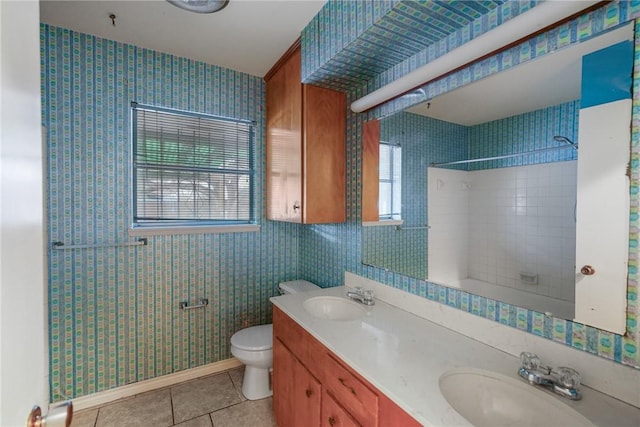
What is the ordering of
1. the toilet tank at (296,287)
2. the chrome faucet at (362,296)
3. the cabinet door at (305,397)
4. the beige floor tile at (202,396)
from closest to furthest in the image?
the cabinet door at (305,397)
the chrome faucet at (362,296)
the beige floor tile at (202,396)
the toilet tank at (296,287)

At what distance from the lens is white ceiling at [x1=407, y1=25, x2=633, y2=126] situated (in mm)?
960

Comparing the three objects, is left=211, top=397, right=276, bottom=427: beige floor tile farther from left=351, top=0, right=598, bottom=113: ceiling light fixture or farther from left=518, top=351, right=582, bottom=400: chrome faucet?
left=351, top=0, right=598, bottom=113: ceiling light fixture

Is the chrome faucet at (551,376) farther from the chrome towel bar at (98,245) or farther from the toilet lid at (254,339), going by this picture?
the chrome towel bar at (98,245)

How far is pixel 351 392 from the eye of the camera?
1077 mm

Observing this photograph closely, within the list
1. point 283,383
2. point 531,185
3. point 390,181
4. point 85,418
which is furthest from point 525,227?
point 85,418

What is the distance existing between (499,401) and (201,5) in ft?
7.11

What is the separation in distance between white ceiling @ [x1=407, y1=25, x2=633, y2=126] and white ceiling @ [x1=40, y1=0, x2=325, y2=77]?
3.06 feet

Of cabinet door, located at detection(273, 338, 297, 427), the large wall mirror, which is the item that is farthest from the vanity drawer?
the large wall mirror

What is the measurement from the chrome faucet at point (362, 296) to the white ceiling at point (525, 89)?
101 centimetres

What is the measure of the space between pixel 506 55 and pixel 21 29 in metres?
1.42

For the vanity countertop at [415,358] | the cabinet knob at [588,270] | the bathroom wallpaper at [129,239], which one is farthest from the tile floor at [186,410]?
the cabinet knob at [588,270]

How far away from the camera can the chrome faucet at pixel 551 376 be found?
0.85 m

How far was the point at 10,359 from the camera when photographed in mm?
436

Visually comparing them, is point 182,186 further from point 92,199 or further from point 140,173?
point 92,199
